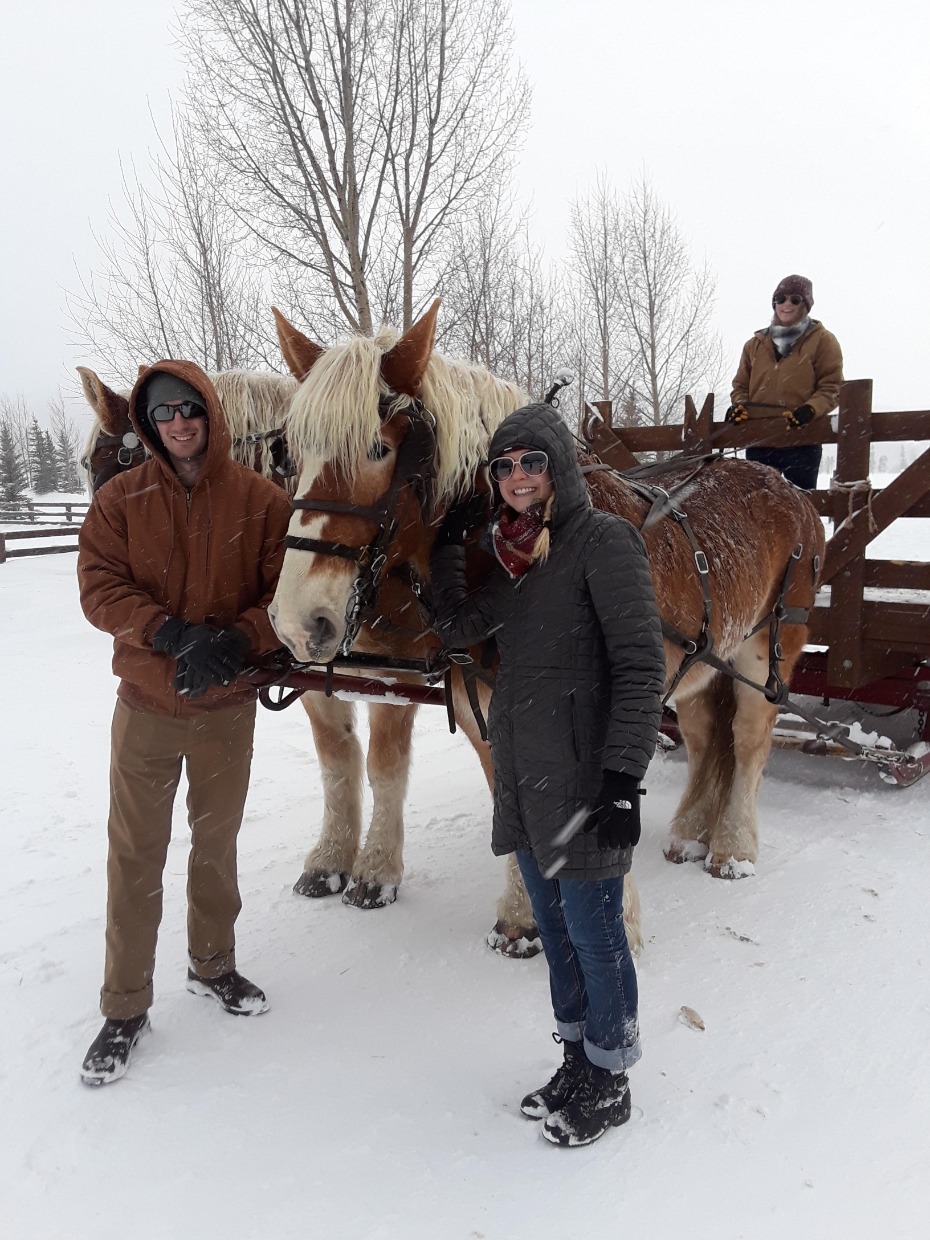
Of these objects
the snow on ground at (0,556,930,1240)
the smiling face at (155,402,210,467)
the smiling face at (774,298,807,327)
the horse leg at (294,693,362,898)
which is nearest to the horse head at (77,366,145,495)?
the smiling face at (155,402,210,467)

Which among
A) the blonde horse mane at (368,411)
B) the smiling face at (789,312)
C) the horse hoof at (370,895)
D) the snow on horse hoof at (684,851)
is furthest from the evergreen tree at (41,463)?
the blonde horse mane at (368,411)

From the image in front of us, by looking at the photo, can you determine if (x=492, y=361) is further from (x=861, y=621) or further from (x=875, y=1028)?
(x=875, y=1028)

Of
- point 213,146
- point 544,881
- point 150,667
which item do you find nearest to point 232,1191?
point 544,881

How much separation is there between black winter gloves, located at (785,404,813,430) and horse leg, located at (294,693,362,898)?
3.00 meters

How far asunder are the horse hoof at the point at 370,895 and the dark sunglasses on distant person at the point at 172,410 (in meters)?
2.23

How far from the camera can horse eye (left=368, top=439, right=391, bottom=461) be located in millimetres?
2168

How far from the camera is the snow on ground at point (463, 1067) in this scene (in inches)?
73.5

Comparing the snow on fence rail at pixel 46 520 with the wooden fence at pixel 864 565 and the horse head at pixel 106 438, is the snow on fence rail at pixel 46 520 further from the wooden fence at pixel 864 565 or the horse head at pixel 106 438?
the wooden fence at pixel 864 565

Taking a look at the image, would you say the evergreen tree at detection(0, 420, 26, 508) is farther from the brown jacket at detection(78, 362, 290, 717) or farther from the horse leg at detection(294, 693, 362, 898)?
the brown jacket at detection(78, 362, 290, 717)

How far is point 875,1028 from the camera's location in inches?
97.4

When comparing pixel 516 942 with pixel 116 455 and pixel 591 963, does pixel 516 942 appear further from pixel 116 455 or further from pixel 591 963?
pixel 116 455

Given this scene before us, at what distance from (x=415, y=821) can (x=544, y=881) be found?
2487 millimetres

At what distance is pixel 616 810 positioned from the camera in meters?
1.83

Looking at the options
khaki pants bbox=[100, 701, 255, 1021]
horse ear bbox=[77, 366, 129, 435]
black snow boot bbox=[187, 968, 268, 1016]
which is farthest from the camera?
horse ear bbox=[77, 366, 129, 435]
